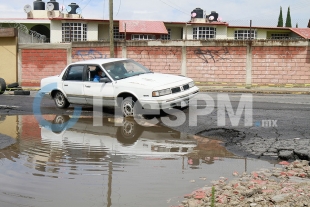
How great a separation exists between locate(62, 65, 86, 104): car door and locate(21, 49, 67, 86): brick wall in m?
12.6

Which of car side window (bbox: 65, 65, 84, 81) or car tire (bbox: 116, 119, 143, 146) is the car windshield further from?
car tire (bbox: 116, 119, 143, 146)

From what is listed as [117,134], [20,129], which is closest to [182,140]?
[117,134]

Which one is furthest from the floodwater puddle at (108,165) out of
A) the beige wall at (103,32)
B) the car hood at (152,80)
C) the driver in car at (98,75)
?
the beige wall at (103,32)

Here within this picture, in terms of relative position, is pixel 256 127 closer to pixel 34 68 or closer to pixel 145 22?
pixel 34 68

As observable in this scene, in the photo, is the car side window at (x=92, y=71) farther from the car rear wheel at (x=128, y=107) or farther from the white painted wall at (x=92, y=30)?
the white painted wall at (x=92, y=30)

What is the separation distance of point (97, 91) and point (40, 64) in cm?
1456

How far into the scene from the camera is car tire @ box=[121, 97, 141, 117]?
388 inches

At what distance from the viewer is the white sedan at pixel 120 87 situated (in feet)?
31.2

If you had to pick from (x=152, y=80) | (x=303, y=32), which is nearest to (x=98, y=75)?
(x=152, y=80)

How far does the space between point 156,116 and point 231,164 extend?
14.1 feet

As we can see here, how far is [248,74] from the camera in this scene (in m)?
21.2

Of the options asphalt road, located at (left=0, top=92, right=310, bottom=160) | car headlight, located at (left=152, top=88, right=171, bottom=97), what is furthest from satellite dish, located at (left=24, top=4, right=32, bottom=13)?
car headlight, located at (left=152, top=88, right=171, bottom=97)

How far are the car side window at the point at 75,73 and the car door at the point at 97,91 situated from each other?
0.26 meters

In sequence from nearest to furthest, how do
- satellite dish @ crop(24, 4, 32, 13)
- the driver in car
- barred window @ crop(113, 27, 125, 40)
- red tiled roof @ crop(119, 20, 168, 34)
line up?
the driver in car
red tiled roof @ crop(119, 20, 168, 34)
barred window @ crop(113, 27, 125, 40)
satellite dish @ crop(24, 4, 32, 13)
